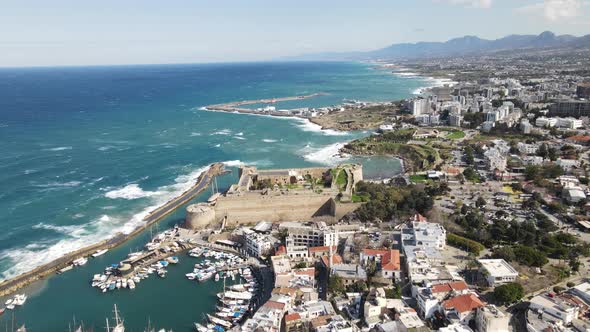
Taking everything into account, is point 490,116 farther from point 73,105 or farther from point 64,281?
point 73,105

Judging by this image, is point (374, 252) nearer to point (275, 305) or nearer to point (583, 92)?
point (275, 305)

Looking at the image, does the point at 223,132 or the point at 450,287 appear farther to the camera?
the point at 223,132

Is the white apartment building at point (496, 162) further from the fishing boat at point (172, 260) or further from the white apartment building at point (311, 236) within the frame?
the fishing boat at point (172, 260)

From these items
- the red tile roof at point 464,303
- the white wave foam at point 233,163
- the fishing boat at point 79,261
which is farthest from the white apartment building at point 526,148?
the fishing boat at point 79,261

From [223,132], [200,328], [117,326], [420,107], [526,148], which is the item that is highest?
[420,107]

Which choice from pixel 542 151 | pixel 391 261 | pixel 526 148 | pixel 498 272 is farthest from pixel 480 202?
pixel 526 148

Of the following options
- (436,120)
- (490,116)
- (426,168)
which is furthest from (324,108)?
(426,168)

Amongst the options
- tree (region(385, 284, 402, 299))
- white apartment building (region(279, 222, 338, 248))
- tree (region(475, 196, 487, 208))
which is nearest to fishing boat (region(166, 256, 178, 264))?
white apartment building (region(279, 222, 338, 248))

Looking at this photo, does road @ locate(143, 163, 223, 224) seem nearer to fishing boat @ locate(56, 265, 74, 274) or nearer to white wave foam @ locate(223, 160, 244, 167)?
white wave foam @ locate(223, 160, 244, 167)
